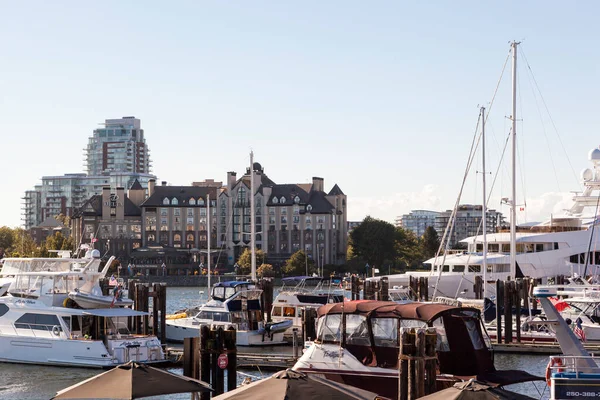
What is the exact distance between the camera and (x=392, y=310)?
3077cm

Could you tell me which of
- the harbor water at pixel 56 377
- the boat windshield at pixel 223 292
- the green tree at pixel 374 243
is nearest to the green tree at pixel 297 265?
the green tree at pixel 374 243

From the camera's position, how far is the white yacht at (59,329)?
4712 cm

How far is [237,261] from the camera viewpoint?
173 metres

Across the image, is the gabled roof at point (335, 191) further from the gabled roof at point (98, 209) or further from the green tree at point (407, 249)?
the gabled roof at point (98, 209)

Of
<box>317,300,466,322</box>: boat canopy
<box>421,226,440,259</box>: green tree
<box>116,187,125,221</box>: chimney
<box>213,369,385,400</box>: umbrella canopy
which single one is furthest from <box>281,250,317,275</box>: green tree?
<box>213,369,385,400</box>: umbrella canopy

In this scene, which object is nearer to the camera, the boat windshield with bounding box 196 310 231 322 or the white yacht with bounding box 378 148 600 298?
the boat windshield with bounding box 196 310 231 322

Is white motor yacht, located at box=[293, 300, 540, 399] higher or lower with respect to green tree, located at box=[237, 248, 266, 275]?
lower

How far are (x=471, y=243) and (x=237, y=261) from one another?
8415 cm

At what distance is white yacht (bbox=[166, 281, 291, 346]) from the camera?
5731 cm

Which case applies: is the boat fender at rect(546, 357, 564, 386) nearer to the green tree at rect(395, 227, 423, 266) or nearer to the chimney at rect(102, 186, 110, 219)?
the green tree at rect(395, 227, 423, 266)

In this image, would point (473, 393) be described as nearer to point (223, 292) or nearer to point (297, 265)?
point (223, 292)

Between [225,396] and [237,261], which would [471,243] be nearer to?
[225,396]

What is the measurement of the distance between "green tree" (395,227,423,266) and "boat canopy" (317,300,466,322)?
14769 cm

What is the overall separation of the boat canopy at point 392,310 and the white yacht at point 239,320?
25.8m
